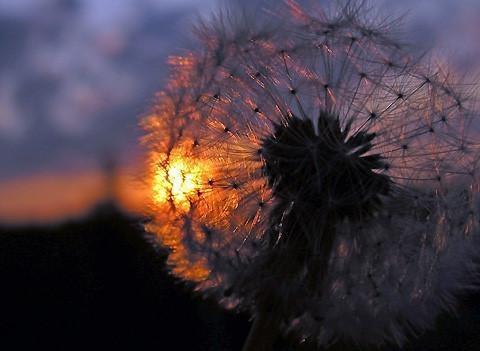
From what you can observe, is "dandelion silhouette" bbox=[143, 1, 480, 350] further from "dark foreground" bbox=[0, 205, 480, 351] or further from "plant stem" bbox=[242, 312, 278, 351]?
"dark foreground" bbox=[0, 205, 480, 351]

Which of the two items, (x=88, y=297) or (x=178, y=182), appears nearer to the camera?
(x=178, y=182)

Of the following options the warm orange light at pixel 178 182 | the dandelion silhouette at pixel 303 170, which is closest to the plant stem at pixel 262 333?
the dandelion silhouette at pixel 303 170

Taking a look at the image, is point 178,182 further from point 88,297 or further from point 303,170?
point 88,297

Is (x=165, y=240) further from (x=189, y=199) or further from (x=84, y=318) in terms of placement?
(x=84, y=318)

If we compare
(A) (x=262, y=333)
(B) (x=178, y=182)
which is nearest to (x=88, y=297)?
(B) (x=178, y=182)

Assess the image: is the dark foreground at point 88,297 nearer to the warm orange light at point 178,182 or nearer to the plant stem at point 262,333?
the warm orange light at point 178,182

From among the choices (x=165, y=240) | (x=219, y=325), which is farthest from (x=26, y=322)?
(x=165, y=240)

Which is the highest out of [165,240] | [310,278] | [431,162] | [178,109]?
[178,109]

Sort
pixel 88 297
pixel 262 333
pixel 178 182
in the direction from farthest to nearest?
pixel 88 297, pixel 178 182, pixel 262 333
